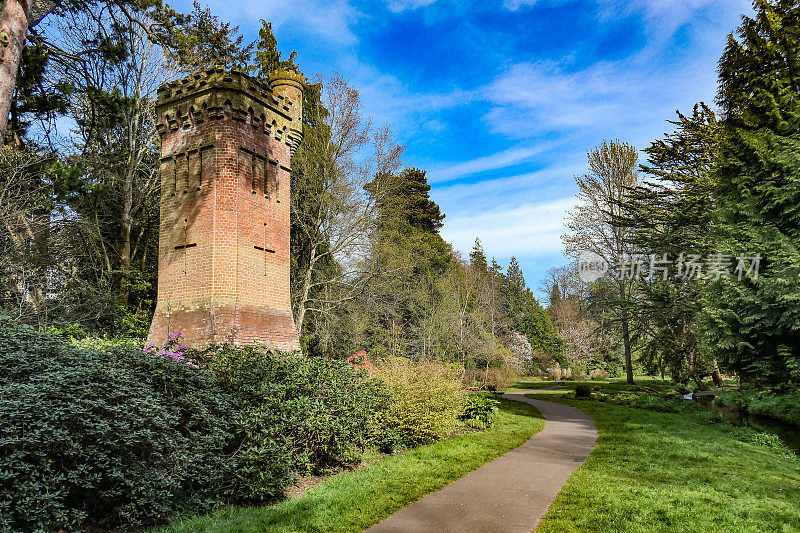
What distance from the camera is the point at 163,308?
10.2m

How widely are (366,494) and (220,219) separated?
6.94 metres

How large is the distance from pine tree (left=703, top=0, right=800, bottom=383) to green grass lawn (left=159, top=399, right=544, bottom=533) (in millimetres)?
9252

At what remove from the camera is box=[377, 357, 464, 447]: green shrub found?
337 inches

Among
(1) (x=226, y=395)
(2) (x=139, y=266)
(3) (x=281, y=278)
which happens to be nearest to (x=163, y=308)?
(3) (x=281, y=278)

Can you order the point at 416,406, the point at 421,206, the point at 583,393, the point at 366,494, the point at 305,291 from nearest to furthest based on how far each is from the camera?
the point at 366,494, the point at 416,406, the point at 305,291, the point at 583,393, the point at 421,206

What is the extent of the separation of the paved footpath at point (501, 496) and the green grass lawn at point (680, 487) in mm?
255

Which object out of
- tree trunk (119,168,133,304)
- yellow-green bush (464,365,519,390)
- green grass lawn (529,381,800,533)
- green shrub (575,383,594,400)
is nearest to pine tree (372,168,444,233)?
yellow-green bush (464,365,519,390)

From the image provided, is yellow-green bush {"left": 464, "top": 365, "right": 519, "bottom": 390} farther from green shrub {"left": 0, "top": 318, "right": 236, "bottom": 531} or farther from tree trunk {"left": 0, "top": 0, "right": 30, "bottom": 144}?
tree trunk {"left": 0, "top": 0, "right": 30, "bottom": 144}

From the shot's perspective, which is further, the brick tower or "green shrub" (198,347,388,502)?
the brick tower

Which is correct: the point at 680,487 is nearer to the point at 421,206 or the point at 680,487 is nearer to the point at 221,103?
the point at 221,103

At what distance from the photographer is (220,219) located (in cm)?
977

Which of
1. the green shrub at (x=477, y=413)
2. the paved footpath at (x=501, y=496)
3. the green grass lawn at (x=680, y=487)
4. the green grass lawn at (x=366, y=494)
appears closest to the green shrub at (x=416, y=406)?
the green grass lawn at (x=366, y=494)

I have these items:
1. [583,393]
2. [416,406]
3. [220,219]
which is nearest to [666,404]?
[583,393]

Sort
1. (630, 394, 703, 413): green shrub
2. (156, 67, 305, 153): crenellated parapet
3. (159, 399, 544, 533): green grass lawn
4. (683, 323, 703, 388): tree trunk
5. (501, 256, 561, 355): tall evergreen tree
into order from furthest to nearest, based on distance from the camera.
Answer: (501, 256, 561, 355): tall evergreen tree → (683, 323, 703, 388): tree trunk → (630, 394, 703, 413): green shrub → (156, 67, 305, 153): crenellated parapet → (159, 399, 544, 533): green grass lawn
